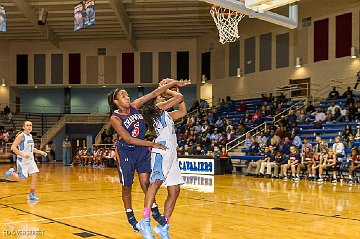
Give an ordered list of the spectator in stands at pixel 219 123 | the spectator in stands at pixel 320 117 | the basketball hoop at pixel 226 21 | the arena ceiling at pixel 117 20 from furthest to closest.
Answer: the arena ceiling at pixel 117 20
the spectator in stands at pixel 219 123
the spectator in stands at pixel 320 117
the basketball hoop at pixel 226 21

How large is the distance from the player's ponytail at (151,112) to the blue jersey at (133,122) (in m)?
0.10

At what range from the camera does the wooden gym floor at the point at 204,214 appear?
571 cm

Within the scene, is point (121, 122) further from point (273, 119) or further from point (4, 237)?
point (273, 119)

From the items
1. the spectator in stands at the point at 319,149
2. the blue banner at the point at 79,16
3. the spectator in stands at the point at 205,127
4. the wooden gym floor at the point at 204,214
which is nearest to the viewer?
the wooden gym floor at the point at 204,214

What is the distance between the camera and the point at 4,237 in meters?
5.30

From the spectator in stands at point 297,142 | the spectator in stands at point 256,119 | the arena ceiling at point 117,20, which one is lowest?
the spectator in stands at point 297,142

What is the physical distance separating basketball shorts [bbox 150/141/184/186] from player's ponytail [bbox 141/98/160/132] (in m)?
0.29

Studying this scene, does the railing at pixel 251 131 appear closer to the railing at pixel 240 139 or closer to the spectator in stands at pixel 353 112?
the railing at pixel 240 139

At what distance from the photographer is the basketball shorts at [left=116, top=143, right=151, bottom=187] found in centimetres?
544

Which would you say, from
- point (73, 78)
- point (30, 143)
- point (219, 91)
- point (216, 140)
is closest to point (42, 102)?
point (73, 78)

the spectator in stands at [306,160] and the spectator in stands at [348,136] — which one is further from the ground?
the spectator in stands at [348,136]

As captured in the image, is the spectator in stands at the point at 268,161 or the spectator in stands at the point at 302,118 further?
the spectator in stands at the point at 302,118

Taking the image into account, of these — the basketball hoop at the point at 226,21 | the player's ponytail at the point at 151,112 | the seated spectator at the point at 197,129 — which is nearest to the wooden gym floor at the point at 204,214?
the player's ponytail at the point at 151,112

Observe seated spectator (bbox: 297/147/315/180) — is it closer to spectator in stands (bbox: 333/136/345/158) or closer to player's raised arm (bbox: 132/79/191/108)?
spectator in stands (bbox: 333/136/345/158)
